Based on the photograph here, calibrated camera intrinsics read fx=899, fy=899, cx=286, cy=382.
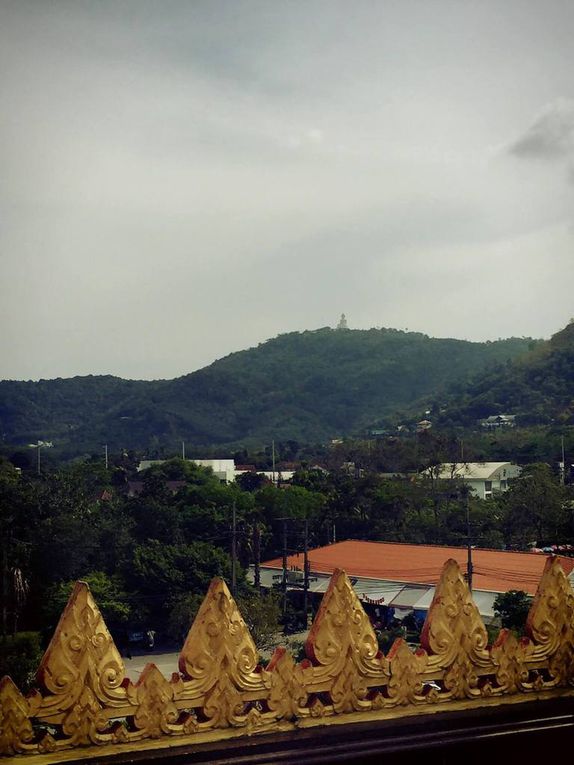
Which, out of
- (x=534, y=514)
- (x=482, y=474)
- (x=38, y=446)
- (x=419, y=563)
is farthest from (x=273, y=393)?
(x=419, y=563)

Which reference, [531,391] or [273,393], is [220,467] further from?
[273,393]

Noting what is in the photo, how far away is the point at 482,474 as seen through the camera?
124 feet

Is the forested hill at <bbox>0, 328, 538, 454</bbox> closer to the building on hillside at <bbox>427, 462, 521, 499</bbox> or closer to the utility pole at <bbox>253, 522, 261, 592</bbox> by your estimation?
the utility pole at <bbox>253, 522, 261, 592</bbox>

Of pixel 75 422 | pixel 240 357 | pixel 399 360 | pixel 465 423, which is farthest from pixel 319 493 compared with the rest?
pixel 399 360

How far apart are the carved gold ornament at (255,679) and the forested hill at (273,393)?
101ft

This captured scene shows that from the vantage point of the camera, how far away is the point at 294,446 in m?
60.6

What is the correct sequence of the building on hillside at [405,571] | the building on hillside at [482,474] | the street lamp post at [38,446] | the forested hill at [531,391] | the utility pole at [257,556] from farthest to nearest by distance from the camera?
1. the forested hill at [531,391]
2. the building on hillside at [482,474]
3. the street lamp post at [38,446]
4. the utility pole at [257,556]
5. the building on hillside at [405,571]

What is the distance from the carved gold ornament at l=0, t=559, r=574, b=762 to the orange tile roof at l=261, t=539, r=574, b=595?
1305 cm

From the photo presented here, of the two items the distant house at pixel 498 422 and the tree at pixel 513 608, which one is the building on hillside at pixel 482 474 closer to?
the distant house at pixel 498 422

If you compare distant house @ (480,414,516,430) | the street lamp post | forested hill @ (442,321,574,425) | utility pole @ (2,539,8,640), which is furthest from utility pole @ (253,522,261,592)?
distant house @ (480,414,516,430)

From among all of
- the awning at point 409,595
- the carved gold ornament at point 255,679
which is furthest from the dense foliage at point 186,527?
the carved gold ornament at point 255,679

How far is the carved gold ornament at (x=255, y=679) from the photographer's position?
260cm

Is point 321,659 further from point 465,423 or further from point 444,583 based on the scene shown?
point 465,423

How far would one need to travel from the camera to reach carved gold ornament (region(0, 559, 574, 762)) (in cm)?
260
